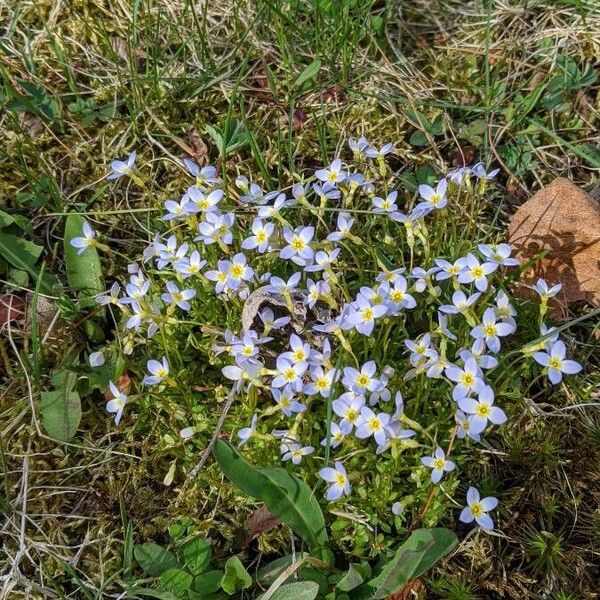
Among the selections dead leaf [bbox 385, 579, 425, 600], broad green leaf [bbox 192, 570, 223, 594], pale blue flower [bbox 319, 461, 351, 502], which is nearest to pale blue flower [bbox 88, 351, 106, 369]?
broad green leaf [bbox 192, 570, 223, 594]

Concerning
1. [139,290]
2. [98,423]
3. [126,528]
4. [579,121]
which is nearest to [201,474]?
[126,528]

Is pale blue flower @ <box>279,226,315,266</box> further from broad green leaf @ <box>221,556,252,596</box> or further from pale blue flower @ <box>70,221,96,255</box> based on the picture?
broad green leaf @ <box>221,556,252,596</box>

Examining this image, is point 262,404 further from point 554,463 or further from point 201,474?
point 554,463

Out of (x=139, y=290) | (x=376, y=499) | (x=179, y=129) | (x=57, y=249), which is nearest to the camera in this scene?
(x=376, y=499)

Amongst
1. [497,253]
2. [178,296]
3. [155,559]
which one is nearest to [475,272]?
[497,253]

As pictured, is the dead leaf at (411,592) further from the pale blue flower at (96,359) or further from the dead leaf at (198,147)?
the dead leaf at (198,147)

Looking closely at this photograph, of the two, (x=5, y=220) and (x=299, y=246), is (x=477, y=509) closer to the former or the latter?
(x=299, y=246)

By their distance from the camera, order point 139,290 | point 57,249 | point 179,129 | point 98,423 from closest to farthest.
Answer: point 139,290
point 98,423
point 57,249
point 179,129
